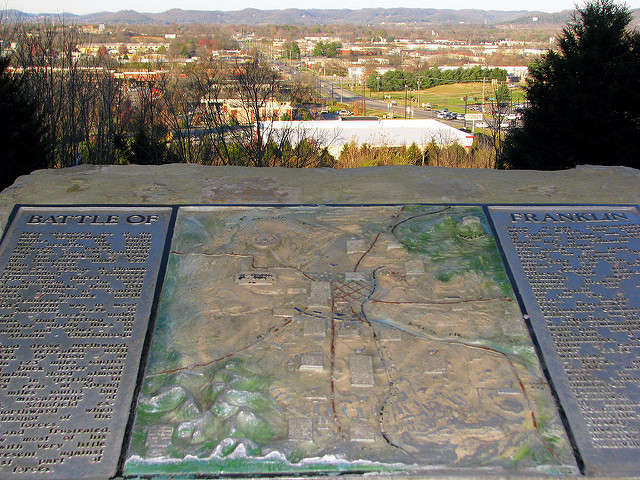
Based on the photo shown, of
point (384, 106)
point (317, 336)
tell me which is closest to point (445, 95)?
point (384, 106)

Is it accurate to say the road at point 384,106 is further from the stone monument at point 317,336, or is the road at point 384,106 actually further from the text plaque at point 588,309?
the stone monument at point 317,336

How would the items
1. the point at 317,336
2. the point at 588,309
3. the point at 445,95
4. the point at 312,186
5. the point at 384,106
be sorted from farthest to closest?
1. the point at 445,95
2. the point at 384,106
3. the point at 312,186
4. the point at 588,309
5. the point at 317,336

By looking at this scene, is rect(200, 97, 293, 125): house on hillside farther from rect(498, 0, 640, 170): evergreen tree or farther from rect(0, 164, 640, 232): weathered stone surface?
rect(0, 164, 640, 232): weathered stone surface

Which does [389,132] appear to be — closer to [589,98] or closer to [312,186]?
[589,98]

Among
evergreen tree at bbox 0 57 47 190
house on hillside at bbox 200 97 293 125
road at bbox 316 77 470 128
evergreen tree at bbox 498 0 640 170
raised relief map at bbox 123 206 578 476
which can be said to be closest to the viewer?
raised relief map at bbox 123 206 578 476

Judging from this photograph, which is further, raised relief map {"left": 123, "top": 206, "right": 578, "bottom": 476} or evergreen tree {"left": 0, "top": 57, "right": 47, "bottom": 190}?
evergreen tree {"left": 0, "top": 57, "right": 47, "bottom": 190}

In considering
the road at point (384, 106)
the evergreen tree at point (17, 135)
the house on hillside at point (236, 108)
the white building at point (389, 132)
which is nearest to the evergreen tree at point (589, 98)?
the house on hillside at point (236, 108)

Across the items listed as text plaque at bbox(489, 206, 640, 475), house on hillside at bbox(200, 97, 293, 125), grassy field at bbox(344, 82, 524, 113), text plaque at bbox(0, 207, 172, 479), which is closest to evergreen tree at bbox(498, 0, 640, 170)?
house on hillside at bbox(200, 97, 293, 125)
